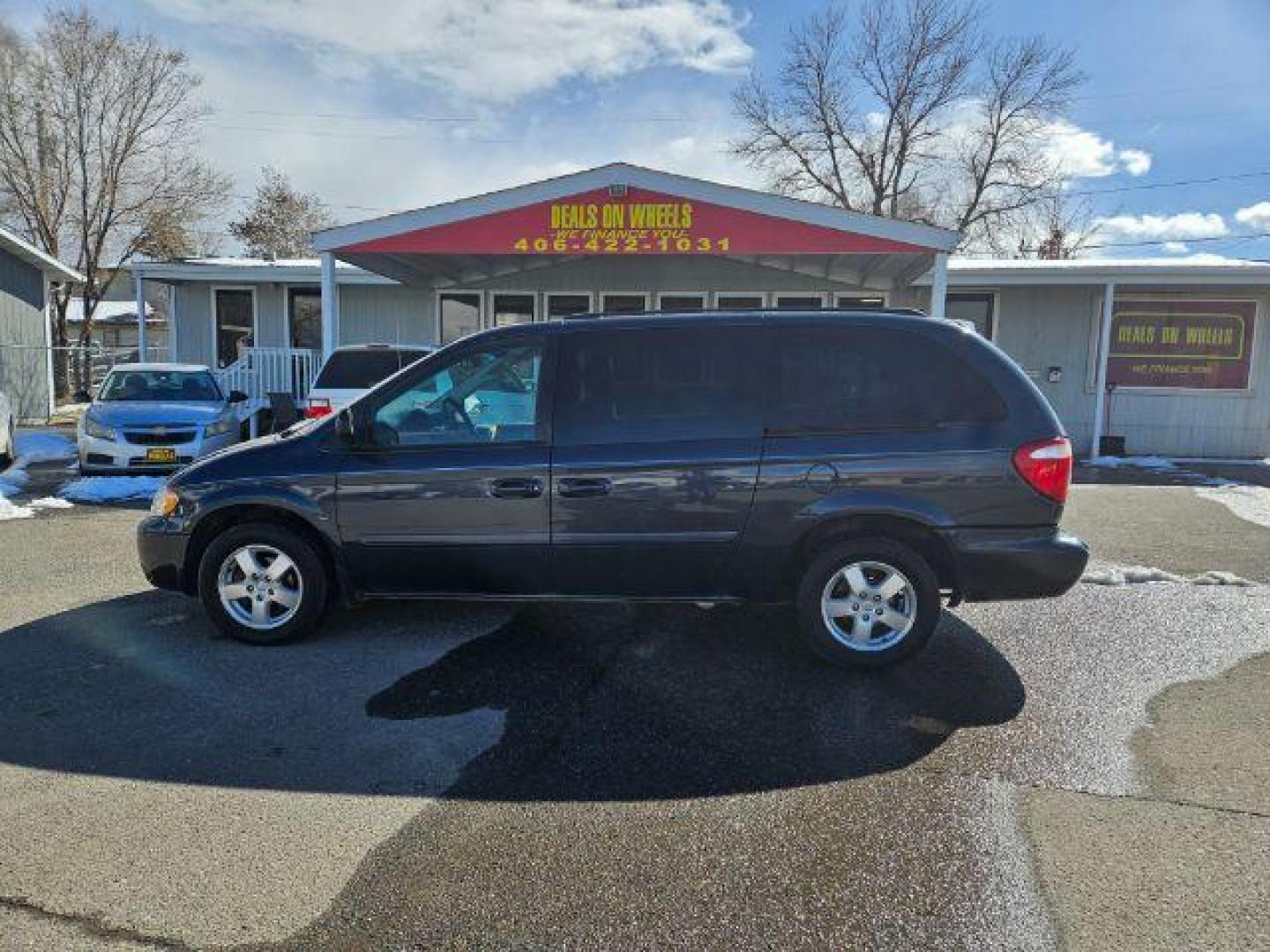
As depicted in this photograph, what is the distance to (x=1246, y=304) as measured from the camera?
14383mm

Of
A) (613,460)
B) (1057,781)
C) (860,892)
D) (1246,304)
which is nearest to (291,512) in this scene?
(613,460)

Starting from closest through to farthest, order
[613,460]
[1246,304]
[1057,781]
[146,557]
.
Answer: [1057,781]
[613,460]
[146,557]
[1246,304]

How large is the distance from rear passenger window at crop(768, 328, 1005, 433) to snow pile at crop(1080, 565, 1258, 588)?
8.85ft

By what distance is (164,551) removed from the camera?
4.81 m

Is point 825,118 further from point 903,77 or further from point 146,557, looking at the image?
point 146,557

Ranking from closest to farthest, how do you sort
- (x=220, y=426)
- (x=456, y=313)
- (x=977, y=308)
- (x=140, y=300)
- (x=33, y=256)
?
(x=220, y=426), (x=977, y=308), (x=140, y=300), (x=456, y=313), (x=33, y=256)

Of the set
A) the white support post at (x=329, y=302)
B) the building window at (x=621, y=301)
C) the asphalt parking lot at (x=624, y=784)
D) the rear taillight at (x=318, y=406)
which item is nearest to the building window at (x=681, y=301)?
the building window at (x=621, y=301)

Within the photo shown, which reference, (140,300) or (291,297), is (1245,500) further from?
(140,300)

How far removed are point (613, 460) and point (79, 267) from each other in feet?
102

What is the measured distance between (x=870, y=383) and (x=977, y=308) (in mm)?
11930

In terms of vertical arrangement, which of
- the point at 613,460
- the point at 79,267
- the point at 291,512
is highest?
the point at 79,267

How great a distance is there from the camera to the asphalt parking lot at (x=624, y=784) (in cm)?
255

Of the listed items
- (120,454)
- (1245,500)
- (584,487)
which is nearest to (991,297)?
(1245,500)

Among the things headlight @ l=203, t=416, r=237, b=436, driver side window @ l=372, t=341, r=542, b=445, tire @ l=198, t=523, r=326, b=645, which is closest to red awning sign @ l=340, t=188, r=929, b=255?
headlight @ l=203, t=416, r=237, b=436
